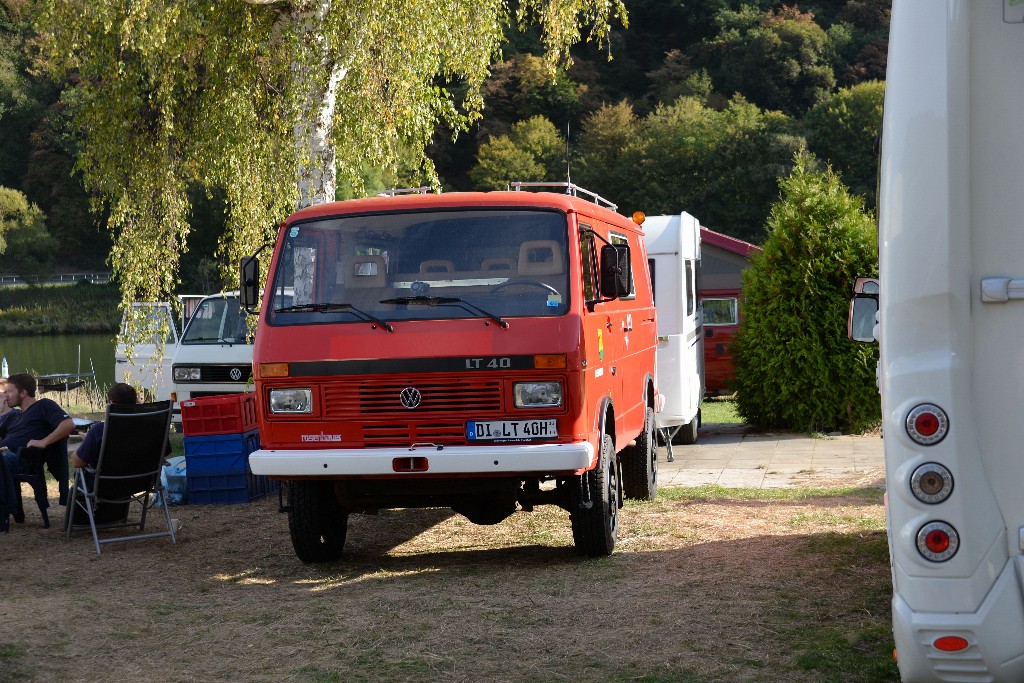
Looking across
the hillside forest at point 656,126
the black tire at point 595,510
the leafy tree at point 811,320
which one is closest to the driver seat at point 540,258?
the black tire at point 595,510

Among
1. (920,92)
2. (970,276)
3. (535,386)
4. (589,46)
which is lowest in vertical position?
(535,386)

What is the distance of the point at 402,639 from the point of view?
6.31 m

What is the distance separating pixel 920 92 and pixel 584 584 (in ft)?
13.6

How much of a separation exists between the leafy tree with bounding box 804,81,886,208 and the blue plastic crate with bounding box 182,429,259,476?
57.3 meters

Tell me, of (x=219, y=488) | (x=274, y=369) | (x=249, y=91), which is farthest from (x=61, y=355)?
(x=274, y=369)

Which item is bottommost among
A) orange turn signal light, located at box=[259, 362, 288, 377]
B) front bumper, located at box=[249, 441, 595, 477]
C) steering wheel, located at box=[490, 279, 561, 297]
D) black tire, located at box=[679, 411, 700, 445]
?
black tire, located at box=[679, 411, 700, 445]

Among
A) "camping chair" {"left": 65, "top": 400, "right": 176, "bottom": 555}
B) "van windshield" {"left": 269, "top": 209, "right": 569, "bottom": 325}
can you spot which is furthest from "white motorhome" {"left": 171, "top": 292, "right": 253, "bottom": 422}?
"van windshield" {"left": 269, "top": 209, "right": 569, "bottom": 325}

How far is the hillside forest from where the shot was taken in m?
65.7

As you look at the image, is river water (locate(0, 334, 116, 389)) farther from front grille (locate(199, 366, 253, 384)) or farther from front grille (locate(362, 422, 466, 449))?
front grille (locate(362, 422, 466, 449))

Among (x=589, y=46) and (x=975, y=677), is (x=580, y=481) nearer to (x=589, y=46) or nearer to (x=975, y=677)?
(x=975, y=677)

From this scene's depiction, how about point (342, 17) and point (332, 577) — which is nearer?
point (332, 577)

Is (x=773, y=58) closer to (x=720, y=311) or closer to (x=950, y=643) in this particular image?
(x=720, y=311)

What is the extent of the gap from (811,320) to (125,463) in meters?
9.46

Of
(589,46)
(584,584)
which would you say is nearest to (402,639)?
(584,584)
